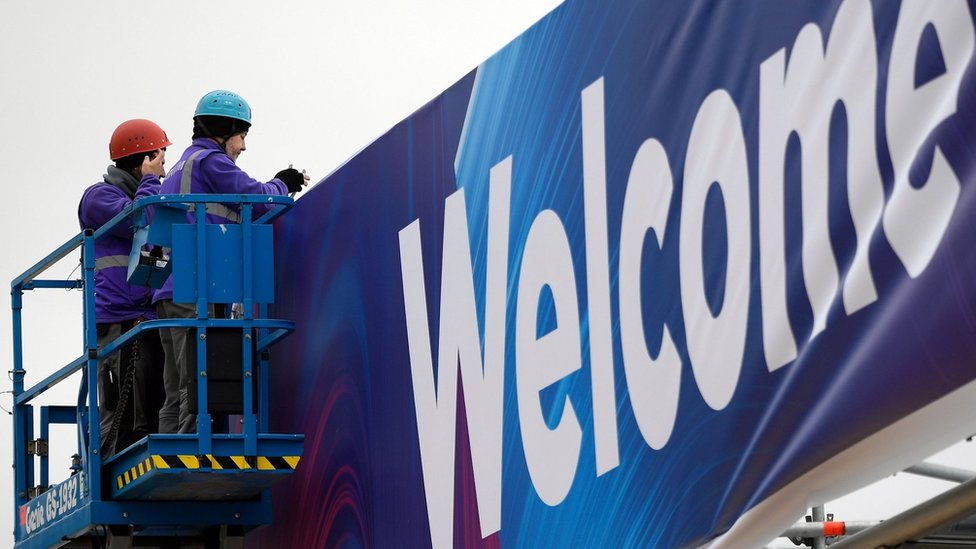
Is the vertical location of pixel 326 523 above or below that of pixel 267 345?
below

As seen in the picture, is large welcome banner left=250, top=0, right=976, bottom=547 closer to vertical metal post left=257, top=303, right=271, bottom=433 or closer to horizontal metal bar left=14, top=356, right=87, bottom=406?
vertical metal post left=257, top=303, right=271, bottom=433

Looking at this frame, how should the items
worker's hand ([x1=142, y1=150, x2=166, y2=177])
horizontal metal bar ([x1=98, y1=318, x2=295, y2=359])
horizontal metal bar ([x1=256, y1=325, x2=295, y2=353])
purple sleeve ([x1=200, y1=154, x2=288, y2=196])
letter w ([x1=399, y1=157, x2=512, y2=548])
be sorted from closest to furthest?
letter w ([x1=399, y1=157, x2=512, y2=548])
horizontal metal bar ([x1=98, y1=318, x2=295, y2=359])
horizontal metal bar ([x1=256, y1=325, x2=295, y2=353])
purple sleeve ([x1=200, y1=154, x2=288, y2=196])
worker's hand ([x1=142, y1=150, x2=166, y2=177])

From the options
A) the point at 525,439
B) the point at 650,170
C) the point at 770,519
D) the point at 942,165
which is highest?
the point at 650,170

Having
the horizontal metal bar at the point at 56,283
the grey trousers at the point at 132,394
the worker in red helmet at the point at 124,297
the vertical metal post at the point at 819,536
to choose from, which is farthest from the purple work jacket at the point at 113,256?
the vertical metal post at the point at 819,536

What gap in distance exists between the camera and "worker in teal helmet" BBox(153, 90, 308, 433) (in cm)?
918

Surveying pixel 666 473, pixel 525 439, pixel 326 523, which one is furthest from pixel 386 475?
pixel 666 473

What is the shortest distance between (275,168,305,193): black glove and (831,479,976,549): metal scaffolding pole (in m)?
5.23

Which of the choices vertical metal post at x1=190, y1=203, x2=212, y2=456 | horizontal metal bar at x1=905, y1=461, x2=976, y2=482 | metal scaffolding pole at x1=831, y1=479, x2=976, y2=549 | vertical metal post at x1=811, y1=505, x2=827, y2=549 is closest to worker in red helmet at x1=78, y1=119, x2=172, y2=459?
vertical metal post at x1=190, y1=203, x2=212, y2=456

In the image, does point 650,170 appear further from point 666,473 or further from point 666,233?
point 666,473

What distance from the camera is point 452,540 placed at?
25.8 feet

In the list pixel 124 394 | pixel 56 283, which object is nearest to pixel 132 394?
pixel 124 394

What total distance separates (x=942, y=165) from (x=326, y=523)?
5.45 metres

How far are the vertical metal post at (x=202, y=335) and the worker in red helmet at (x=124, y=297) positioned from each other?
3.03 feet

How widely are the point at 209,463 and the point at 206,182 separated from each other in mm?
1756
